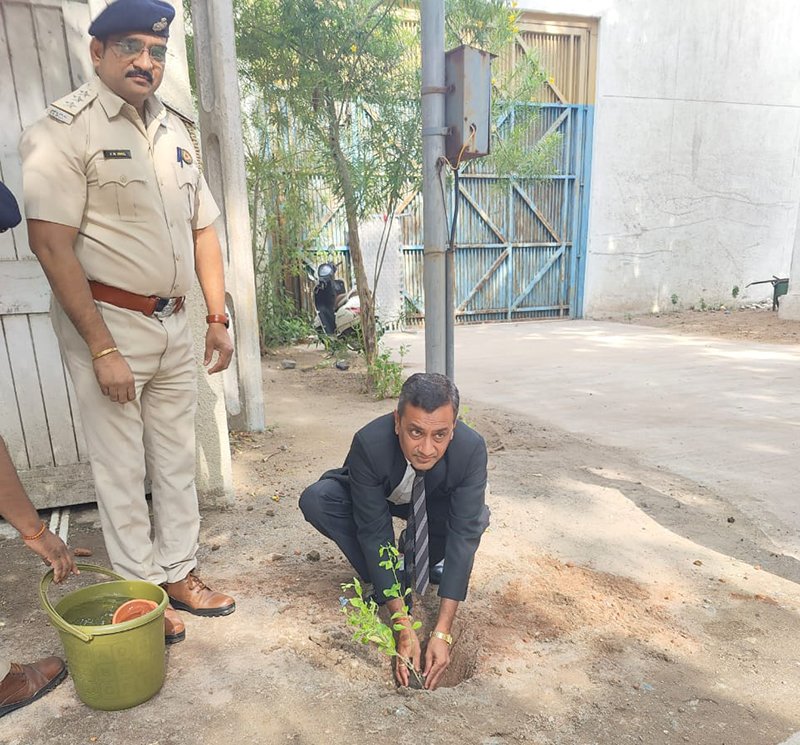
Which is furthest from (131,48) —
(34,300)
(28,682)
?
(28,682)

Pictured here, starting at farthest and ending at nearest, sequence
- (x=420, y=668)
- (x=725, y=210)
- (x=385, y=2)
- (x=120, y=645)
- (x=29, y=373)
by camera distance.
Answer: (x=725, y=210), (x=385, y=2), (x=29, y=373), (x=420, y=668), (x=120, y=645)

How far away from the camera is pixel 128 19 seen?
1.77 metres

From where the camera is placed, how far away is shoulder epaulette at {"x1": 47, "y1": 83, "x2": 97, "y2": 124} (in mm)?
1820

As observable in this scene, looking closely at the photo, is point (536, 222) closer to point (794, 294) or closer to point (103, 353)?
point (794, 294)

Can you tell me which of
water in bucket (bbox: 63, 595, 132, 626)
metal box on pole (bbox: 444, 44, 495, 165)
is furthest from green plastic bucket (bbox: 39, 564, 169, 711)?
metal box on pole (bbox: 444, 44, 495, 165)

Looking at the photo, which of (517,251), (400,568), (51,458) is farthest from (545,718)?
(517,251)

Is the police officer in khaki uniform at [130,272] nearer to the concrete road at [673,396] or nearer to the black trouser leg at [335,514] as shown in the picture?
the black trouser leg at [335,514]

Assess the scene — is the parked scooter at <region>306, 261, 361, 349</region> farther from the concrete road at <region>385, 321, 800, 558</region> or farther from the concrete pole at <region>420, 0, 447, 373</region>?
the concrete pole at <region>420, 0, 447, 373</region>

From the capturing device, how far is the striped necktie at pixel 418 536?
83.4 inches

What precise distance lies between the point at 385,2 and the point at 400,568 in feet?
15.4

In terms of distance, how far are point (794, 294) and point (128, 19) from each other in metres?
10.3

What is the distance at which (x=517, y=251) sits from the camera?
35.3ft

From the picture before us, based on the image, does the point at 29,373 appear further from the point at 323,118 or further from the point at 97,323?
the point at 323,118

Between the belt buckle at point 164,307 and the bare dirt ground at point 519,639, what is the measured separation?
44.2 inches
